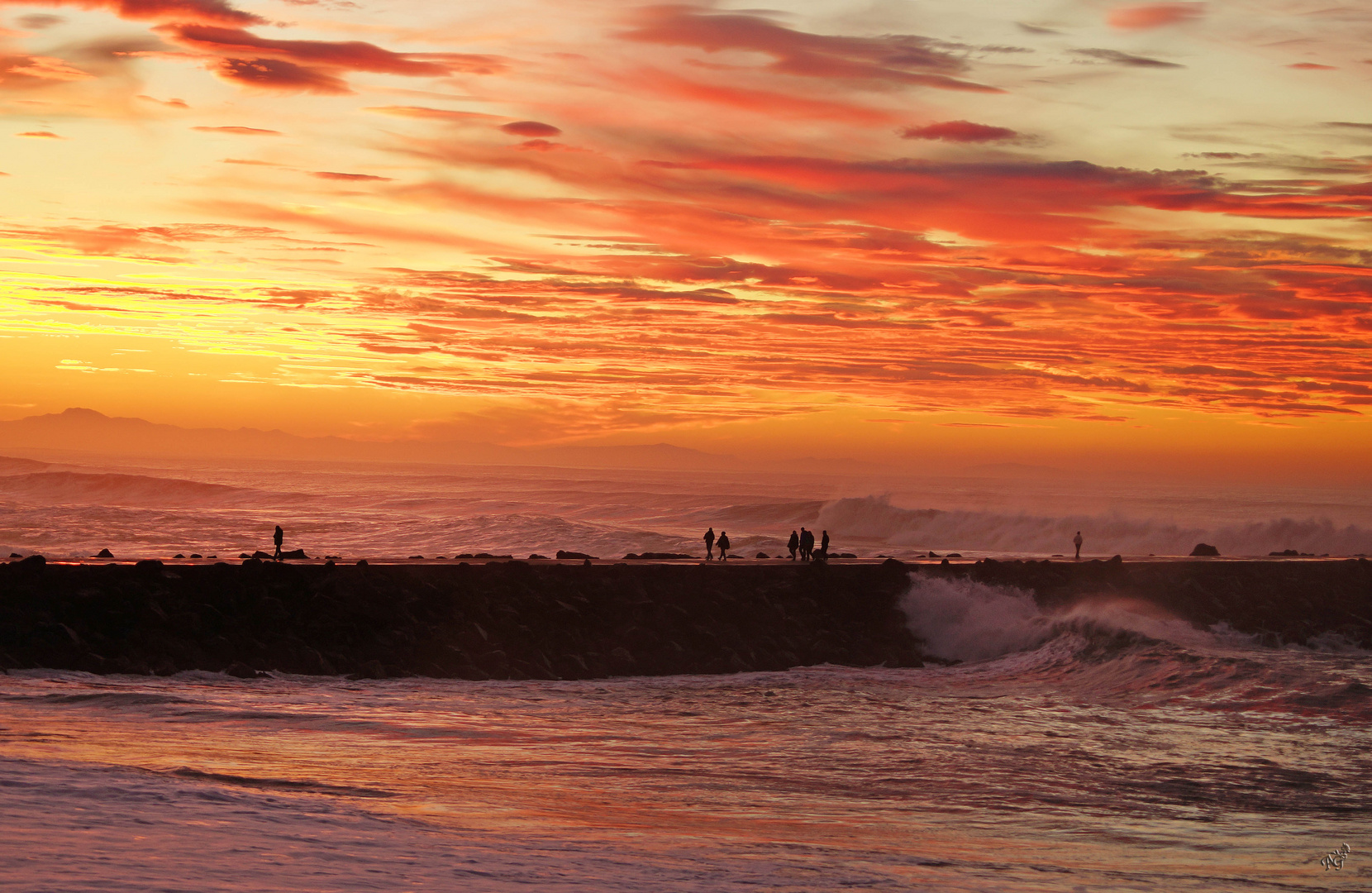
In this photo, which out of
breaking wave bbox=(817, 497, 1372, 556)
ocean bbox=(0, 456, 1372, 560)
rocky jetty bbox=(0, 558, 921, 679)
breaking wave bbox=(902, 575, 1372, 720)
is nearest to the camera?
breaking wave bbox=(902, 575, 1372, 720)

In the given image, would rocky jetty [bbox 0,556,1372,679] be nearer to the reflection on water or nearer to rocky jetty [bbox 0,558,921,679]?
rocky jetty [bbox 0,558,921,679]

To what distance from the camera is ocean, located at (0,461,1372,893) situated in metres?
9.95

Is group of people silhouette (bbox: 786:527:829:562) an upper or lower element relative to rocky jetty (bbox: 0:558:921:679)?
upper

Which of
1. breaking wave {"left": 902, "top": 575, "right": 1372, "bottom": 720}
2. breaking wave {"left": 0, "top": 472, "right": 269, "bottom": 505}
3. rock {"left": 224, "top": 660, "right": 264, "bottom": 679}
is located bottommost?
rock {"left": 224, "top": 660, "right": 264, "bottom": 679}

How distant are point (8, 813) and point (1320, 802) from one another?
14.4 m

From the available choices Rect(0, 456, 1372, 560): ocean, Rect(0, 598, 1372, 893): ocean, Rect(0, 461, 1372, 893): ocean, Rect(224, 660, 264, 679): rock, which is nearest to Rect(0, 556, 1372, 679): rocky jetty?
Rect(224, 660, 264, 679): rock

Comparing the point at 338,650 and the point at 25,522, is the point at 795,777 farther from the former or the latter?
the point at 25,522

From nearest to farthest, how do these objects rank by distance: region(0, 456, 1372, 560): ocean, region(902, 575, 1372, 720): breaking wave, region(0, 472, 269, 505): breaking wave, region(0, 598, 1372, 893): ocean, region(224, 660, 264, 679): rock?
region(0, 598, 1372, 893): ocean < region(224, 660, 264, 679): rock < region(902, 575, 1372, 720): breaking wave < region(0, 456, 1372, 560): ocean < region(0, 472, 269, 505): breaking wave

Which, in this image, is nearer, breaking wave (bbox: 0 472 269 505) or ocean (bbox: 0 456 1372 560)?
ocean (bbox: 0 456 1372 560)

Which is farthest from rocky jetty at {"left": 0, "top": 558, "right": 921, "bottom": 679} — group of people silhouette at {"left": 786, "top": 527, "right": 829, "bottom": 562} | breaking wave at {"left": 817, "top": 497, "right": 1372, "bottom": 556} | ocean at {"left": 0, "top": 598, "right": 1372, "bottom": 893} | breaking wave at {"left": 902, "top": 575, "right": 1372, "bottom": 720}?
breaking wave at {"left": 817, "top": 497, "right": 1372, "bottom": 556}

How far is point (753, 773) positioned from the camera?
14477 millimetres

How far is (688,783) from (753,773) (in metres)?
1.08

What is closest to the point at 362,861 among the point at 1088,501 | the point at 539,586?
the point at 539,586

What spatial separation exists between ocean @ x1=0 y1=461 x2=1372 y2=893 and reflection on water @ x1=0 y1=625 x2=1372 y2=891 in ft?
0.19
